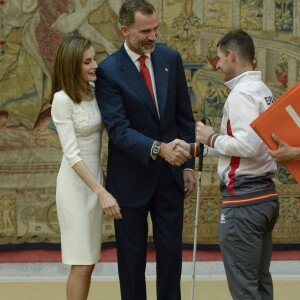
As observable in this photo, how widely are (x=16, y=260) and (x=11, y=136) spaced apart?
1125 millimetres

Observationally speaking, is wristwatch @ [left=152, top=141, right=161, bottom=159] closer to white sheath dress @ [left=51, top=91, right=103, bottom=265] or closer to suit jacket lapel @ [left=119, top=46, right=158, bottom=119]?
suit jacket lapel @ [left=119, top=46, right=158, bottom=119]

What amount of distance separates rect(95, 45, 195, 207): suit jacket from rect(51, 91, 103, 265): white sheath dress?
0.36 ft

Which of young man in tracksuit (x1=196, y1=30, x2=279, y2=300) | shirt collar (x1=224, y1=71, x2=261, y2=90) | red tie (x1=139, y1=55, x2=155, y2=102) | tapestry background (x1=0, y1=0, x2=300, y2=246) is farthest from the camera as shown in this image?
tapestry background (x1=0, y1=0, x2=300, y2=246)

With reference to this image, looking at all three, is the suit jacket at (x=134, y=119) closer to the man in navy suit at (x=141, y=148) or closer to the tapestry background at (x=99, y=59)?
the man in navy suit at (x=141, y=148)

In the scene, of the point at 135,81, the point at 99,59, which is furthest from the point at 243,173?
the point at 99,59

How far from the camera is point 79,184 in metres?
5.58

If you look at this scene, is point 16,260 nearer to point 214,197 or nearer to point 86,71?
point 214,197

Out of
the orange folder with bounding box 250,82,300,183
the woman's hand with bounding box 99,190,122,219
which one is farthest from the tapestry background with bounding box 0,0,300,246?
the orange folder with bounding box 250,82,300,183

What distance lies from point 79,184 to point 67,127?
38 centimetres

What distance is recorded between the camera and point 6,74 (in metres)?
7.83

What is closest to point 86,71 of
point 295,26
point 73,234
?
point 73,234

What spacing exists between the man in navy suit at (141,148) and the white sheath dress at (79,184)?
0.11m

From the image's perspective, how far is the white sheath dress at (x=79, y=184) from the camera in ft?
18.1

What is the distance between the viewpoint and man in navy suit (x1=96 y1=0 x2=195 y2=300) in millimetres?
5457
